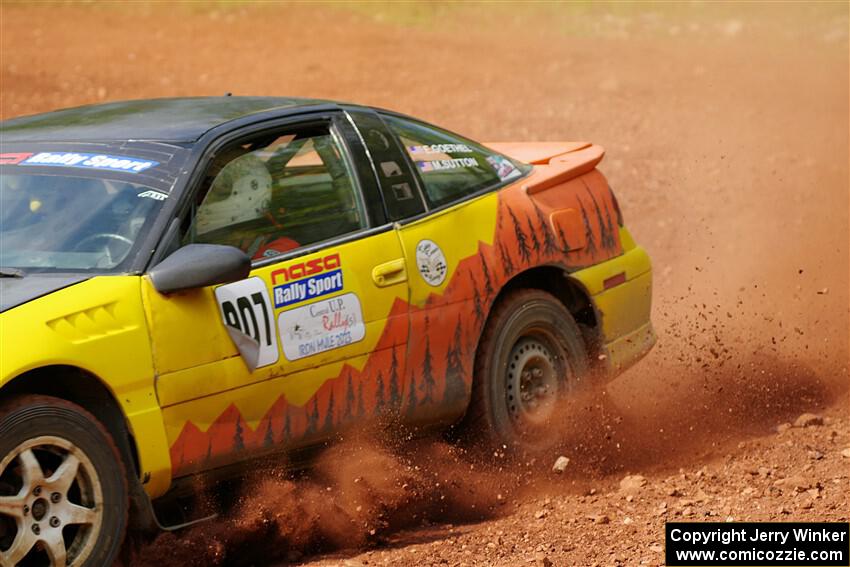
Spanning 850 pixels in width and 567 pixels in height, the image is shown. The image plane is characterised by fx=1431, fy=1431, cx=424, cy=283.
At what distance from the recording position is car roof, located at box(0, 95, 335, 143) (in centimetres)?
537

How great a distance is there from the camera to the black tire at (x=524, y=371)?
6.16 meters

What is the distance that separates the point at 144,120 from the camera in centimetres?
557

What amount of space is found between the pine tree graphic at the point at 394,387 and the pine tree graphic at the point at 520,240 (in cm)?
98

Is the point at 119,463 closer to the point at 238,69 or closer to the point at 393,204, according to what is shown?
the point at 393,204

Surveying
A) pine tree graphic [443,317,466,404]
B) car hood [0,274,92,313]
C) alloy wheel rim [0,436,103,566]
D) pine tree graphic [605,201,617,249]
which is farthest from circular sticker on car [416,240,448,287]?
alloy wheel rim [0,436,103,566]

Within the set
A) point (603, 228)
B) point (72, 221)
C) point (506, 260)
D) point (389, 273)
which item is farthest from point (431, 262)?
point (72, 221)

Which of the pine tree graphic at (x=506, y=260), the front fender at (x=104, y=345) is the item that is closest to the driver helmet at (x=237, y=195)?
the front fender at (x=104, y=345)

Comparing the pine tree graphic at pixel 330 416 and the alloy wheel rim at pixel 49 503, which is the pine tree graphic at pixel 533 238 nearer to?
the pine tree graphic at pixel 330 416

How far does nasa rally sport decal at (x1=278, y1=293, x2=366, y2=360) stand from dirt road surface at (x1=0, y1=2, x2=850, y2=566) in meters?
0.46

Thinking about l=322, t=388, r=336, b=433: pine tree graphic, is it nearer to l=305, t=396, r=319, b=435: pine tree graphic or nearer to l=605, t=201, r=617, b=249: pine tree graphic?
l=305, t=396, r=319, b=435: pine tree graphic

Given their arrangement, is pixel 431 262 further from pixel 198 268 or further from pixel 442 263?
pixel 198 268

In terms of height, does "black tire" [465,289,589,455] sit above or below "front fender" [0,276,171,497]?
below

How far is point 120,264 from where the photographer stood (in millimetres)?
4809

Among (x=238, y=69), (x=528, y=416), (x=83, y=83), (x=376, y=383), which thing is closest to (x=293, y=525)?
(x=376, y=383)
